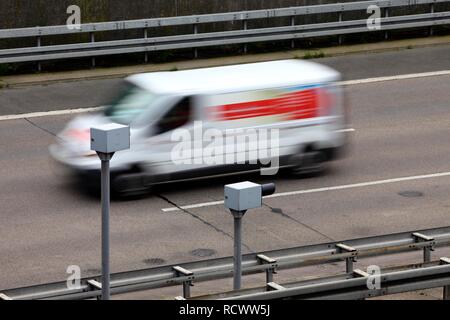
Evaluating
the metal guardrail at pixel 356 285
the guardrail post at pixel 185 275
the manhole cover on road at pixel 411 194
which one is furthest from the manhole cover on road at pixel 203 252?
the metal guardrail at pixel 356 285

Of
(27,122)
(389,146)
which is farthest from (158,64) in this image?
(389,146)

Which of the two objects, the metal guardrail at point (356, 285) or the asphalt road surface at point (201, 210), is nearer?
the metal guardrail at point (356, 285)

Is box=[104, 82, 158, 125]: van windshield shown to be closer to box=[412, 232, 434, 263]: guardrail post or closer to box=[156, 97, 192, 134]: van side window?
box=[156, 97, 192, 134]: van side window

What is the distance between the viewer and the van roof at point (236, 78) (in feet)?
63.7

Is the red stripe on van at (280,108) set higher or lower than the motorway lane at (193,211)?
higher

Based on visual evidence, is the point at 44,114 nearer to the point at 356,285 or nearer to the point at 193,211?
the point at 193,211

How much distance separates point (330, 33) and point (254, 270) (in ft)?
52.1

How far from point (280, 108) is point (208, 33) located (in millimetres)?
8290

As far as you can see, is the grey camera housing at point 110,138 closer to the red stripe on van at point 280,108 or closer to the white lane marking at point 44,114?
the red stripe on van at point 280,108

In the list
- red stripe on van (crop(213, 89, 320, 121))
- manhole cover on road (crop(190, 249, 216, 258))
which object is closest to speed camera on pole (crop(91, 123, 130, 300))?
manhole cover on road (crop(190, 249, 216, 258))

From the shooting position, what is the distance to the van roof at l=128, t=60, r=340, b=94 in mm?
19406

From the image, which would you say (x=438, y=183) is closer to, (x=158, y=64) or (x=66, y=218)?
(x=66, y=218)

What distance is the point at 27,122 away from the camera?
23.4 meters

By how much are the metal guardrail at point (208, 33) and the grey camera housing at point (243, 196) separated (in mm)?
14844
